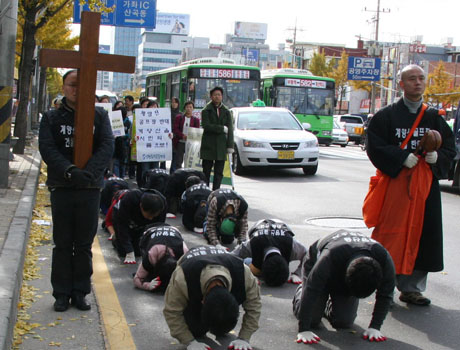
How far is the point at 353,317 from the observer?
515 cm

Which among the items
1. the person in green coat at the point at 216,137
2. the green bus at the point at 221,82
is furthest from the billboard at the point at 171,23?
the person in green coat at the point at 216,137

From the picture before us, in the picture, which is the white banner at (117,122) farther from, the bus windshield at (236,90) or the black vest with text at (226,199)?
the bus windshield at (236,90)

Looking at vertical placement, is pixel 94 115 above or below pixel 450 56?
below

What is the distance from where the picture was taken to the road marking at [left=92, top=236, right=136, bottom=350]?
4715 mm

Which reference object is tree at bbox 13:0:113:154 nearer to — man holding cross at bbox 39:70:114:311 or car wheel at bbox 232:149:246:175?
car wheel at bbox 232:149:246:175

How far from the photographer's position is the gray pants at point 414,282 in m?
6.01

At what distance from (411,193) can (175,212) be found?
17.0 ft

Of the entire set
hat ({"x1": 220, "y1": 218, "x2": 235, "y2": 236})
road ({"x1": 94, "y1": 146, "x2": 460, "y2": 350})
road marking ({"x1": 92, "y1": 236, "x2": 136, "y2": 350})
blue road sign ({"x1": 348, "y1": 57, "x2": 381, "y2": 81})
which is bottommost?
road marking ({"x1": 92, "y1": 236, "x2": 136, "y2": 350})

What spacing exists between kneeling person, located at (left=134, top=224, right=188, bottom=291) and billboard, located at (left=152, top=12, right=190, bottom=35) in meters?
157

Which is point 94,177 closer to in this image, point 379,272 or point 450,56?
point 379,272

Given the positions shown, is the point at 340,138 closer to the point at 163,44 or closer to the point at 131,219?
the point at 131,219

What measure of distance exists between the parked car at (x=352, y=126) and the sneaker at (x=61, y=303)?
116 feet

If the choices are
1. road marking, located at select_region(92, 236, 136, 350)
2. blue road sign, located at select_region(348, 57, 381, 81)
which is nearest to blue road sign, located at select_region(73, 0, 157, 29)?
road marking, located at select_region(92, 236, 136, 350)

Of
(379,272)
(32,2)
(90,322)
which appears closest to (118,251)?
(90,322)
